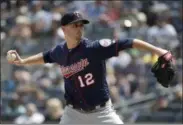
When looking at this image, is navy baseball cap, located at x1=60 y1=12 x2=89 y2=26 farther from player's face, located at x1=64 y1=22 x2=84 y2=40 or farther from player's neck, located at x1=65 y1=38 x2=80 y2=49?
player's neck, located at x1=65 y1=38 x2=80 y2=49

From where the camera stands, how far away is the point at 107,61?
10461 millimetres

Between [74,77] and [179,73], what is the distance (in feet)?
15.0

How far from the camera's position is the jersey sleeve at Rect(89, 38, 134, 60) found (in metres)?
5.12

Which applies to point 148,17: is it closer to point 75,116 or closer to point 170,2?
point 170,2

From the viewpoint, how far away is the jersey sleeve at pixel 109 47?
5.12 meters

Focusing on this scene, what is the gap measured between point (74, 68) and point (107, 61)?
4917 millimetres

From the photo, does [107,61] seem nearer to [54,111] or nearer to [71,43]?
[54,111]

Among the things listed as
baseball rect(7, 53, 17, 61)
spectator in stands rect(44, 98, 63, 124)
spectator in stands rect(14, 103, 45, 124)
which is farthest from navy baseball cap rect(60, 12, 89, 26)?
spectator in stands rect(14, 103, 45, 124)

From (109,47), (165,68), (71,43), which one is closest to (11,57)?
(71,43)

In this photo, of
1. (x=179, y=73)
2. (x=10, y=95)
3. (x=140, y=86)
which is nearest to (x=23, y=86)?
(x=10, y=95)

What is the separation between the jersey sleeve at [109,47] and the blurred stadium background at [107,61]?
3.91m

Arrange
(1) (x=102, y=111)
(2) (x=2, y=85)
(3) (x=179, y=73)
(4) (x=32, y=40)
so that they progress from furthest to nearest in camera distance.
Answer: (4) (x=32, y=40), (2) (x=2, y=85), (3) (x=179, y=73), (1) (x=102, y=111)

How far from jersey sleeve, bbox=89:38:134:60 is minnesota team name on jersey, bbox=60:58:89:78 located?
5.9 inches

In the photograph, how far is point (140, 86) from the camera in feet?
32.9
